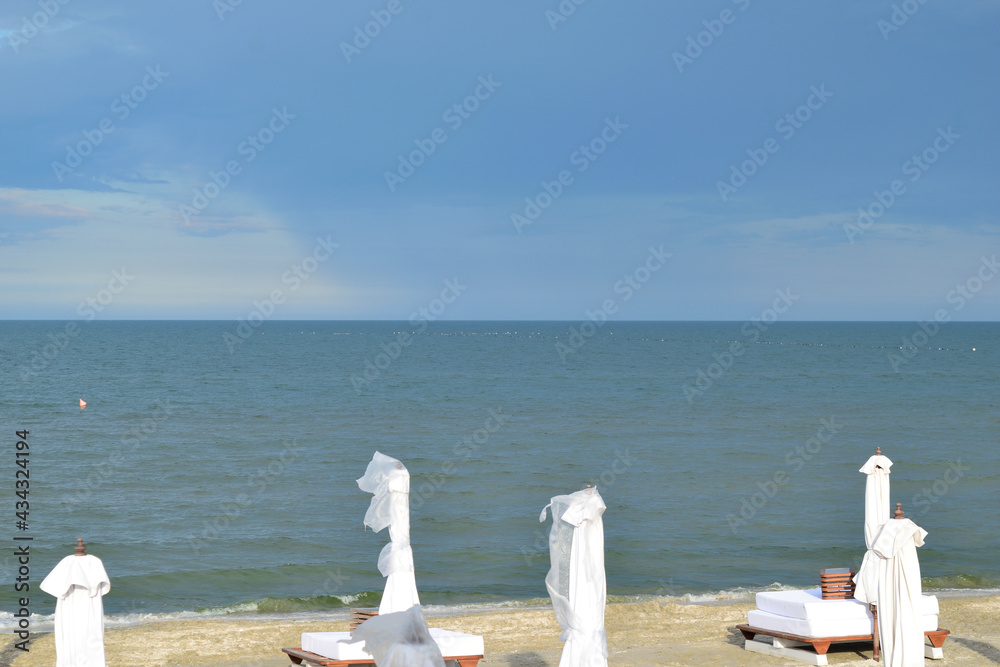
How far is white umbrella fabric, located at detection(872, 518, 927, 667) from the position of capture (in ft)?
39.5

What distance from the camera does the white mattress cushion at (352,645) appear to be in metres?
12.6

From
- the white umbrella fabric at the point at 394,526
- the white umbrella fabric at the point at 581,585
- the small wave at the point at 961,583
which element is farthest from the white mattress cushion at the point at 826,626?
the small wave at the point at 961,583

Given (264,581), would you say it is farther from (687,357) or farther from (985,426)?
(687,357)

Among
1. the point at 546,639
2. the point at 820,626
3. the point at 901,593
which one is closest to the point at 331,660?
the point at 546,639

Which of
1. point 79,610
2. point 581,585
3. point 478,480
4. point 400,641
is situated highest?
point 478,480

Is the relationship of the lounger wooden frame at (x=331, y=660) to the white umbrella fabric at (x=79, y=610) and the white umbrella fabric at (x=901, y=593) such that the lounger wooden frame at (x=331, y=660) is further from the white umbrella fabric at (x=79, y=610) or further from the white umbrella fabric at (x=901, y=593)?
the white umbrella fabric at (x=901, y=593)

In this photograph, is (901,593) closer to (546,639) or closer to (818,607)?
(818,607)

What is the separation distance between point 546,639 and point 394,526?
164 inches

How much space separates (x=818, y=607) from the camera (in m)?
13.7

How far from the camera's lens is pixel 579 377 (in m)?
84.1

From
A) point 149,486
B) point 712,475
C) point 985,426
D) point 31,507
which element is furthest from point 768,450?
point 31,507

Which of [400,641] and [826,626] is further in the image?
[826,626]

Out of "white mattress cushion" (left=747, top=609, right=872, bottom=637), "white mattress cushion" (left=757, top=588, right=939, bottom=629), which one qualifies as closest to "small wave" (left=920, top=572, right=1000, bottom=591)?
"white mattress cushion" (left=757, top=588, right=939, bottom=629)

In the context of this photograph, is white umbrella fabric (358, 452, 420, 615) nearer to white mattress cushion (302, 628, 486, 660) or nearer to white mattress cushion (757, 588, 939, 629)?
white mattress cushion (302, 628, 486, 660)
